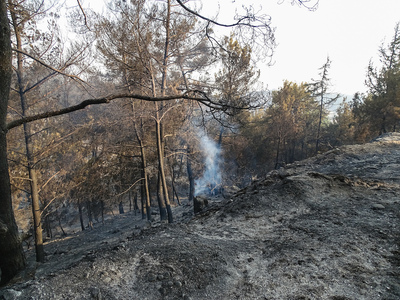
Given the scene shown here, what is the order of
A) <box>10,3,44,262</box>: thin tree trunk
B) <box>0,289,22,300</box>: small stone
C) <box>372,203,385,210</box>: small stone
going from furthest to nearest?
1. <box>10,3,44,262</box>: thin tree trunk
2. <box>372,203,385,210</box>: small stone
3. <box>0,289,22,300</box>: small stone

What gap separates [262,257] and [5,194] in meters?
3.41

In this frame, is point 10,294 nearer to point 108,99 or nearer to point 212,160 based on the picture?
point 108,99

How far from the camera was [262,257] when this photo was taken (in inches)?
117

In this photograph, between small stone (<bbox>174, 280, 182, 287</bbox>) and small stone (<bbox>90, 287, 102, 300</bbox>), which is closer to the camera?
small stone (<bbox>90, 287, 102, 300</bbox>)

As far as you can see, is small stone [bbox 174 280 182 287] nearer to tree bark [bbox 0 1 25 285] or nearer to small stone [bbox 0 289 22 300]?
small stone [bbox 0 289 22 300]

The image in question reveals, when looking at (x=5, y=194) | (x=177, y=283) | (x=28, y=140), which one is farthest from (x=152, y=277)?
(x=28, y=140)

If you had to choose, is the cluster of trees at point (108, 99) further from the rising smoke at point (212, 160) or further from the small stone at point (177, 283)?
the rising smoke at point (212, 160)

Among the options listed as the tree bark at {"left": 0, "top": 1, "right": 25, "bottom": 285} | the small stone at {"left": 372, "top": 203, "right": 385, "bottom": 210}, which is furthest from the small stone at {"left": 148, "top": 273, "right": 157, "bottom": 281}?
the small stone at {"left": 372, "top": 203, "right": 385, "bottom": 210}

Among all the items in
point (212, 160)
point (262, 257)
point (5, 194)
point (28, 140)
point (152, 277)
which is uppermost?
point (28, 140)

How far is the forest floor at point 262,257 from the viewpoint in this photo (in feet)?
7.56

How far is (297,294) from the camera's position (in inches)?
87.1

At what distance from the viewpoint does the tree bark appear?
8.63 ft

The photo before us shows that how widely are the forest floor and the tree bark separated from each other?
276 mm

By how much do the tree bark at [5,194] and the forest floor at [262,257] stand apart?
276mm
